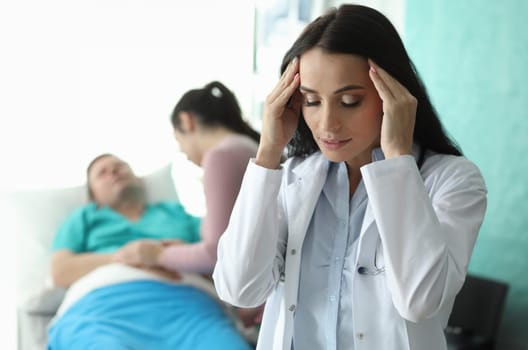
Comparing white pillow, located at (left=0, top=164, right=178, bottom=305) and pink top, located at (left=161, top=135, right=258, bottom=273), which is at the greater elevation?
pink top, located at (left=161, top=135, right=258, bottom=273)

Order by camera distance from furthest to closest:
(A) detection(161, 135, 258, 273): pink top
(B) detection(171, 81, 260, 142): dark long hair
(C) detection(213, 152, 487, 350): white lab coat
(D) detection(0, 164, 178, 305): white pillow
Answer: (D) detection(0, 164, 178, 305): white pillow < (B) detection(171, 81, 260, 142): dark long hair < (A) detection(161, 135, 258, 273): pink top < (C) detection(213, 152, 487, 350): white lab coat

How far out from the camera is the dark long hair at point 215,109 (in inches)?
92.1

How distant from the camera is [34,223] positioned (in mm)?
2775

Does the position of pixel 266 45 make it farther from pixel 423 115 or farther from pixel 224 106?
pixel 423 115

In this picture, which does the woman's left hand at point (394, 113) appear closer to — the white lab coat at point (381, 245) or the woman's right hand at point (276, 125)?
the white lab coat at point (381, 245)

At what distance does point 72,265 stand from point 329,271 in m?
1.49

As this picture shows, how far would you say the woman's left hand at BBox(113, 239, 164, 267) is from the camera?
7.68 feet

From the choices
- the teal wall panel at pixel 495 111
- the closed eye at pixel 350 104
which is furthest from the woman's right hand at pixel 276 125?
the teal wall panel at pixel 495 111

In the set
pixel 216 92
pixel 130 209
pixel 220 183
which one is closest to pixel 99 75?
pixel 130 209

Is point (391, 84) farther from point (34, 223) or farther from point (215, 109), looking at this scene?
point (34, 223)

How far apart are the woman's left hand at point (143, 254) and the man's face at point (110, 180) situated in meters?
0.42

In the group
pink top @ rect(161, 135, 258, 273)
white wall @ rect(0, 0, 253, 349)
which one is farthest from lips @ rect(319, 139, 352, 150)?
white wall @ rect(0, 0, 253, 349)

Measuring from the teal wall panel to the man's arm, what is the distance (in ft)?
4.88

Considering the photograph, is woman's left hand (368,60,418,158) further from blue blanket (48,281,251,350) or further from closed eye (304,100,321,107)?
blue blanket (48,281,251,350)
